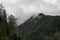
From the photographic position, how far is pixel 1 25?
155 ft

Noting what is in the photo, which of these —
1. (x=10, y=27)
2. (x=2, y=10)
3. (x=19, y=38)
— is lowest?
(x=19, y=38)

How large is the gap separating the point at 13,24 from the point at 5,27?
243 cm

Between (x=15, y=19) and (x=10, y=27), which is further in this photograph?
(x=15, y=19)

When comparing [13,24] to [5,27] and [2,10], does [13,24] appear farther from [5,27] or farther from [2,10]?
[2,10]

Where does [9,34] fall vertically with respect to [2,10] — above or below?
below

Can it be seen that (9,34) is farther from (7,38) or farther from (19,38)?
(19,38)

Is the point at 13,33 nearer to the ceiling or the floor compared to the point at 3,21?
nearer to the floor

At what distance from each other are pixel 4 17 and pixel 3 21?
1612mm

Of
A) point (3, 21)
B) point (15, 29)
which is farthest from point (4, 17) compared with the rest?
point (15, 29)

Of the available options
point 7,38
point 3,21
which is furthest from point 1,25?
point 7,38

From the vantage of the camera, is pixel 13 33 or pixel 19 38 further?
pixel 19 38

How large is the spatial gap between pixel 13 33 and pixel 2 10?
831 centimetres

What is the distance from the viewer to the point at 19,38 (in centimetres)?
4903

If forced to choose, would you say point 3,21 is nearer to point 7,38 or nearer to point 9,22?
point 9,22
